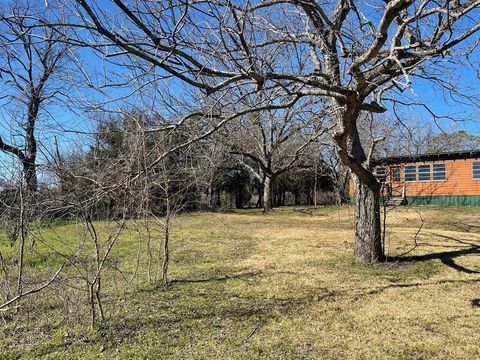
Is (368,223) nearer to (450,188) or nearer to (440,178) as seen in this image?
(450,188)

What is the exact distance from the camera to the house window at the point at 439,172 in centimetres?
2458

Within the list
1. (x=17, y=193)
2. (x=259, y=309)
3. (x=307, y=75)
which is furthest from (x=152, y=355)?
(x=307, y=75)

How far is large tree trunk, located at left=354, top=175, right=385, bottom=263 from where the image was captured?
6.87 meters

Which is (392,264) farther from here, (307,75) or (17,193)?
(17,193)

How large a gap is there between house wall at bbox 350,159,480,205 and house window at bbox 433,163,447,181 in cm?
17

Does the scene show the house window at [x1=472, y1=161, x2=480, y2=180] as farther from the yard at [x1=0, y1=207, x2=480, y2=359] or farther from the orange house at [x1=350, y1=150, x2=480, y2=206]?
the yard at [x1=0, y1=207, x2=480, y2=359]

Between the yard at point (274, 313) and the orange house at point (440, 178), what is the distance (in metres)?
17.6

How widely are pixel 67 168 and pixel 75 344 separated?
64.4 inches

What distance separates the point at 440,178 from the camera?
24.8 metres

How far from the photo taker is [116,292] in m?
5.46

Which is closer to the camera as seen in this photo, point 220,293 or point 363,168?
point 220,293

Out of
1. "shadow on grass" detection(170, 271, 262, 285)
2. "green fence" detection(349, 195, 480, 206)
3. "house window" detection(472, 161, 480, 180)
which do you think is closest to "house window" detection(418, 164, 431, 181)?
"green fence" detection(349, 195, 480, 206)

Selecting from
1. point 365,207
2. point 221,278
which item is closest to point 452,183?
point 365,207

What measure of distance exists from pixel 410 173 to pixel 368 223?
67.8 feet
